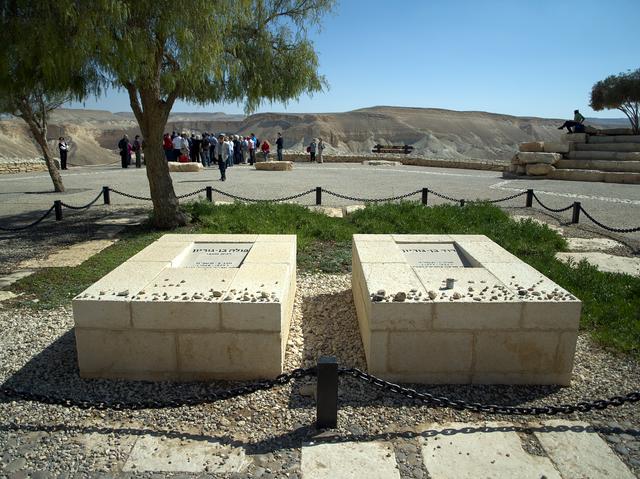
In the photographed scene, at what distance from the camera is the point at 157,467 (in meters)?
2.93

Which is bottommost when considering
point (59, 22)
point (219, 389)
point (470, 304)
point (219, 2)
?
point (219, 389)

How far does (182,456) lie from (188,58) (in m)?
6.09

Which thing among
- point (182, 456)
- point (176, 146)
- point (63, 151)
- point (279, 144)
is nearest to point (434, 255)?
point (182, 456)

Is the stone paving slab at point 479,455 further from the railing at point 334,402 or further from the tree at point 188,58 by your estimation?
the tree at point 188,58

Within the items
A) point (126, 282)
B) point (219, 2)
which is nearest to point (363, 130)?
point (219, 2)

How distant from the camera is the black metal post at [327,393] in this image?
315 cm

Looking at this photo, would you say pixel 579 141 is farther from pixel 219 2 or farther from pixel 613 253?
pixel 219 2

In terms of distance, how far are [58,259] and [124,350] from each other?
13.5 feet

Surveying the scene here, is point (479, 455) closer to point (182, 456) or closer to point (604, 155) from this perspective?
point (182, 456)

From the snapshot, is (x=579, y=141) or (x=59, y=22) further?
(x=579, y=141)

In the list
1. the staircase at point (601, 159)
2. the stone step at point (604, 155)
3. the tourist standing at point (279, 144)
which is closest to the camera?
the staircase at point (601, 159)

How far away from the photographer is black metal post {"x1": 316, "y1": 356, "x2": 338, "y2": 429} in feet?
10.3

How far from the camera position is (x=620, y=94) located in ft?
113

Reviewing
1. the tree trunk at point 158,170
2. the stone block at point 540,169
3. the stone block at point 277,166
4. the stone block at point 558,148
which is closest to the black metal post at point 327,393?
the tree trunk at point 158,170
